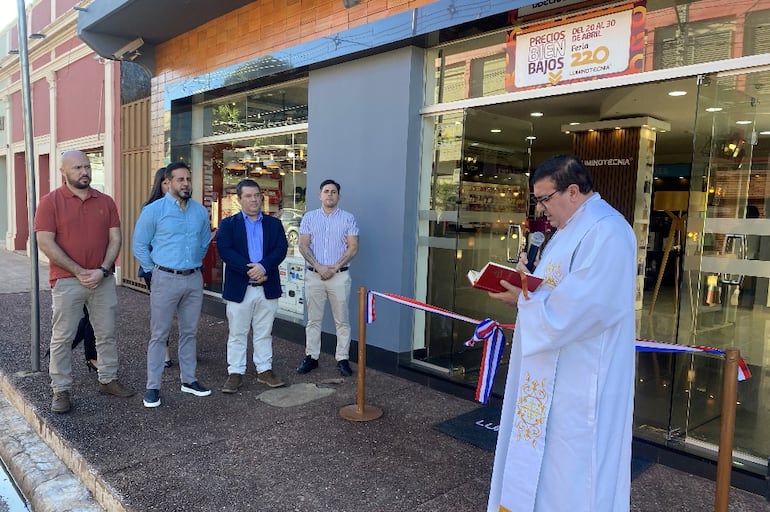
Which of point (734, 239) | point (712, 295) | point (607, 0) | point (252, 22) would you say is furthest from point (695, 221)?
point (252, 22)

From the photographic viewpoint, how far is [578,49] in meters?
4.44

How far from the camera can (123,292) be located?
404 inches

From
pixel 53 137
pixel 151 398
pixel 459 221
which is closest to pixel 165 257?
pixel 151 398

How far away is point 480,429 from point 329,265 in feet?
7.02

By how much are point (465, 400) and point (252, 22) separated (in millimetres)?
5372

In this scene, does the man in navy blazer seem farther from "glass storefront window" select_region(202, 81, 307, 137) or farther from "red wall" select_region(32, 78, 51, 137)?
"red wall" select_region(32, 78, 51, 137)

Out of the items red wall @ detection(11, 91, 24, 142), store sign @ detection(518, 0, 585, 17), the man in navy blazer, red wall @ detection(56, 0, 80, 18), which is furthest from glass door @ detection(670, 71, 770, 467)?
red wall @ detection(11, 91, 24, 142)

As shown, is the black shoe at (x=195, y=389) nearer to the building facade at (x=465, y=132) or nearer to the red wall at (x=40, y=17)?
the building facade at (x=465, y=132)

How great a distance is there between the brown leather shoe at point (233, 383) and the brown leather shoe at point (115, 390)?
78 cm

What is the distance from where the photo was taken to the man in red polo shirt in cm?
444

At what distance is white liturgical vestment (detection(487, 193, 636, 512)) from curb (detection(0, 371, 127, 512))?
2.23m

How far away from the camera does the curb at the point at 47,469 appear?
11.1 ft

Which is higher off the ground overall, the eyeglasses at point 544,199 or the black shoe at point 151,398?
the eyeglasses at point 544,199

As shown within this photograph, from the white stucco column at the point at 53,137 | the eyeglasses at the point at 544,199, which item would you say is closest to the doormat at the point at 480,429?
the eyeglasses at the point at 544,199
